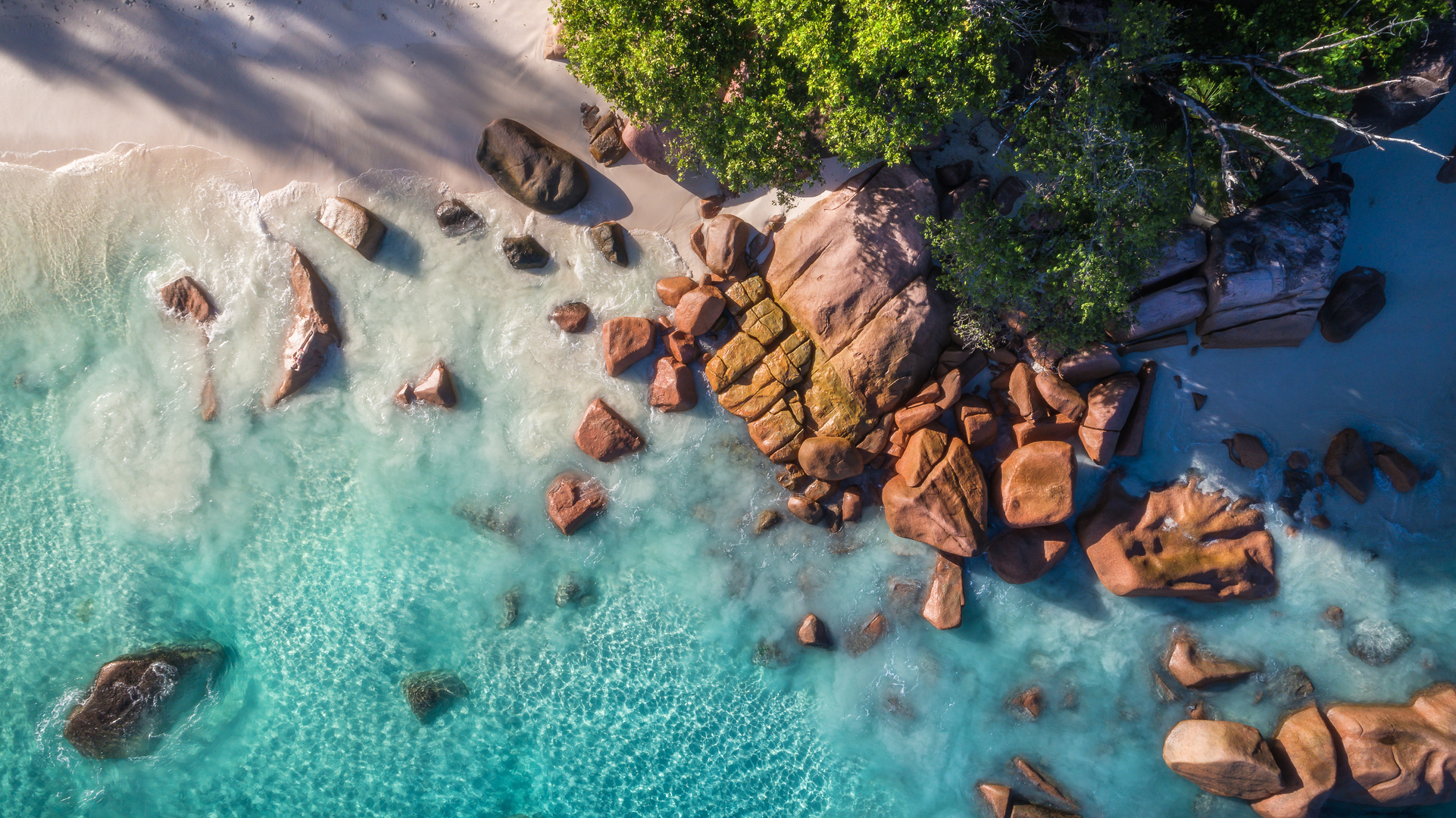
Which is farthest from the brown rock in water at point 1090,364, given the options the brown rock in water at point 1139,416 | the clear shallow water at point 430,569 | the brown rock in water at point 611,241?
the brown rock in water at point 611,241

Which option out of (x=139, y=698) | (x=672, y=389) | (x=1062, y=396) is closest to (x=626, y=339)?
(x=672, y=389)

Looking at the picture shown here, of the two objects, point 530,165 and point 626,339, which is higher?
point 530,165

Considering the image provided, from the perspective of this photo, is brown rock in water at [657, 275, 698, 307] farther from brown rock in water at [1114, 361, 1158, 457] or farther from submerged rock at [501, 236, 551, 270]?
brown rock in water at [1114, 361, 1158, 457]

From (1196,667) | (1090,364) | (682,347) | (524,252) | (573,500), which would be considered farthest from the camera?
(573,500)

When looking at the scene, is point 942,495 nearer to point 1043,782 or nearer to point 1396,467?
point 1043,782

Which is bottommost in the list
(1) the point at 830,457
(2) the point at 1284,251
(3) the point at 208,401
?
(3) the point at 208,401

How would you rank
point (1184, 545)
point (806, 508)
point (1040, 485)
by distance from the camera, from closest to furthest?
point (1040, 485) < point (1184, 545) < point (806, 508)

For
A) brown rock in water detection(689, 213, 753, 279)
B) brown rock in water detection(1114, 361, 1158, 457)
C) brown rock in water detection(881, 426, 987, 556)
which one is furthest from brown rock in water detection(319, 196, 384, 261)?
brown rock in water detection(1114, 361, 1158, 457)
